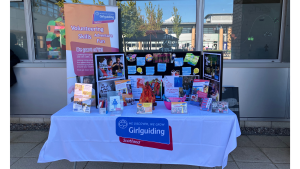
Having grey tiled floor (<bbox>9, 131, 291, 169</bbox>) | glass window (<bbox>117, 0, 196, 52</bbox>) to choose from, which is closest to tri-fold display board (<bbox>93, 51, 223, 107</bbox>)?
grey tiled floor (<bbox>9, 131, 291, 169</bbox>)

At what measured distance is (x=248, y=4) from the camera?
139 inches

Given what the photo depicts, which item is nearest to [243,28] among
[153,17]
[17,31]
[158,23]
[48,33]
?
[158,23]

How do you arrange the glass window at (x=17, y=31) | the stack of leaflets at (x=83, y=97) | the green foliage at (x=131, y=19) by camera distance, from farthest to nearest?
1. the glass window at (x=17, y=31)
2. the green foliage at (x=131, y=19)
3. the stack of leaflets at (x=83, y=97)

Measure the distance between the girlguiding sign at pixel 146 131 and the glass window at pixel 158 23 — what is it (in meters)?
1.98

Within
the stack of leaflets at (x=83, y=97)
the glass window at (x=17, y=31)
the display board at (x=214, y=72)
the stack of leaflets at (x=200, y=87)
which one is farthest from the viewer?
the glass window at (x=17, y=31)

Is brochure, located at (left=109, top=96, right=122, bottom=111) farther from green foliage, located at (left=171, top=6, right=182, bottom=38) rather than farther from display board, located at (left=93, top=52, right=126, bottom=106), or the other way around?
green foliage, located at (left=171, top=6, right=182, bottom=38)

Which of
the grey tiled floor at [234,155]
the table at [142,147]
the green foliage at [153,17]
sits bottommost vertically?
the grey tiled floor at [234,155]

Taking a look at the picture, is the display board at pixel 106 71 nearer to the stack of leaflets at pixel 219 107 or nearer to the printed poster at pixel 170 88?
the printed poster at pixel 170 88

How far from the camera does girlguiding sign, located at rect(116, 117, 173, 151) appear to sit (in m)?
2.01

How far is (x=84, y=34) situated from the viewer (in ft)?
9.79

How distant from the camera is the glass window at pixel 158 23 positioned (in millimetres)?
3547

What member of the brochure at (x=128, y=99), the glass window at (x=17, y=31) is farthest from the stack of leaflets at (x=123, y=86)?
the glass window at (x=17, y=31)

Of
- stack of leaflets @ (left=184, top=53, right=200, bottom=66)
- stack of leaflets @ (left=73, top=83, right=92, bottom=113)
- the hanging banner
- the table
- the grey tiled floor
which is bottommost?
the grey tiled floor

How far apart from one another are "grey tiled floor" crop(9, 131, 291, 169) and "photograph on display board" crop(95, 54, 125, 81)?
1126 millimetres
